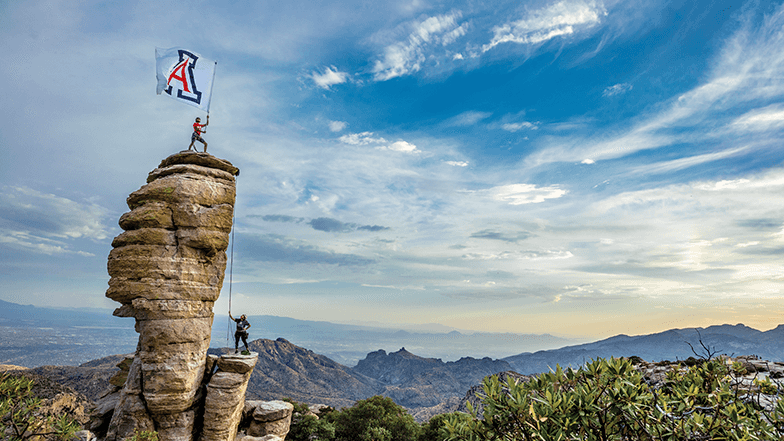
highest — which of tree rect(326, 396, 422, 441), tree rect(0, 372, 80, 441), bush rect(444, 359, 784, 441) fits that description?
bush rect(444, 359, 784, 441)

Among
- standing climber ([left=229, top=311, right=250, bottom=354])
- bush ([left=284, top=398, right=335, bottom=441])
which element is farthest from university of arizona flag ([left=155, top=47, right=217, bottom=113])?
bush ([left=284, top=398, right=335, bottom=441])

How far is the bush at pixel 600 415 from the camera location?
7941 millimetres

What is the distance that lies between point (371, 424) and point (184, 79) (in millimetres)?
46095

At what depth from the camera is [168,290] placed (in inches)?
1100

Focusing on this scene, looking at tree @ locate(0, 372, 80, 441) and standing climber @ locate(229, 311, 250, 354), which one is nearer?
tree @ locate(0, 372, 80, 441)

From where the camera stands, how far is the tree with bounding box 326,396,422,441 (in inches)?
1911

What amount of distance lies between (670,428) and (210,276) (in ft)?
101

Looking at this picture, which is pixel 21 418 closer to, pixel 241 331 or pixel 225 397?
pixel 225 397

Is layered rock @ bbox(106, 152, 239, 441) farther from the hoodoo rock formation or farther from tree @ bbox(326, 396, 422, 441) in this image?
tree @ bbox(326, 396, 422, 441)

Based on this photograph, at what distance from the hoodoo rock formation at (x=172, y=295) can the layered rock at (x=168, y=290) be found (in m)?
0.07

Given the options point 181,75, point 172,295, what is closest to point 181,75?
point 181,75

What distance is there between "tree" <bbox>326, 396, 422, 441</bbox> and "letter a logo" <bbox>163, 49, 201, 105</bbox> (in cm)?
4288

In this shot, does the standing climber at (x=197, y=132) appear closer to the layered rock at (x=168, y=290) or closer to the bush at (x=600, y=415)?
the layered rock at (x=168, y=290)

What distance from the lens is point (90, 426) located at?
31484 mm
